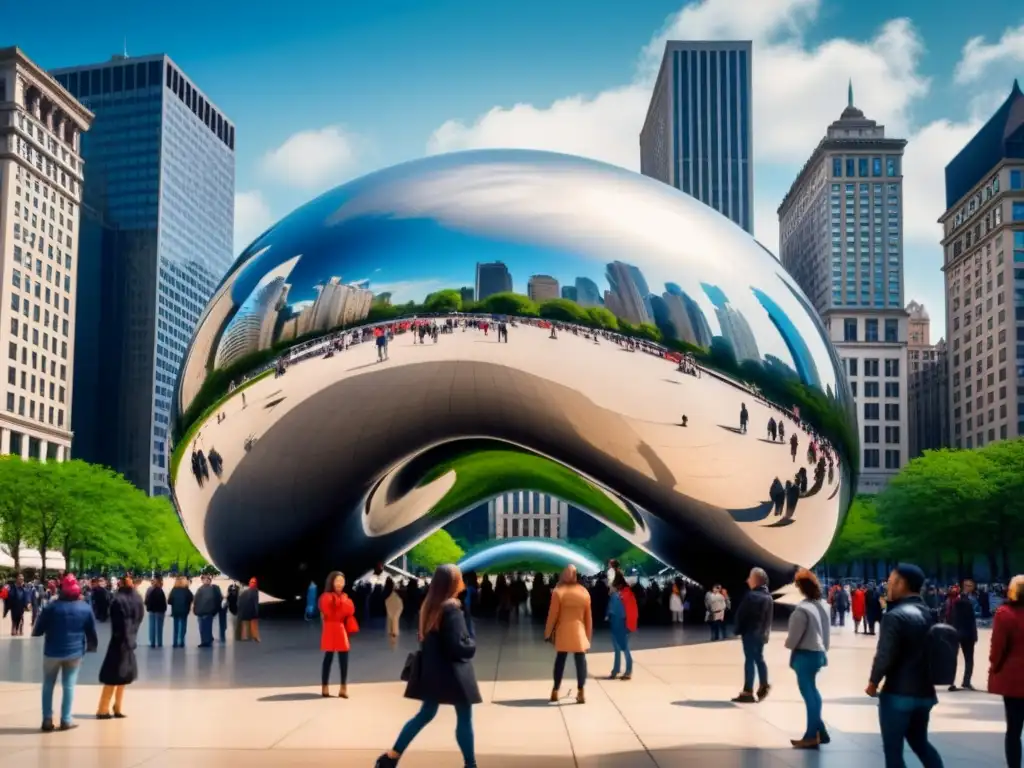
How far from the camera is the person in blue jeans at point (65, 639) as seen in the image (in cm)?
885

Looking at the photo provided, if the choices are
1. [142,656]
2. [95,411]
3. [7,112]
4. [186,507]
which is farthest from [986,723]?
[95,411]

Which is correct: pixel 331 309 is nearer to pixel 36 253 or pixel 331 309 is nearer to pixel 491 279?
pixel 491 279

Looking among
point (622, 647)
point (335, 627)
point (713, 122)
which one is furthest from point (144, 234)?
point (335, 627)

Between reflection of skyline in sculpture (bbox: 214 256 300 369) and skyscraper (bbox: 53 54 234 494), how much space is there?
11864 centimetres

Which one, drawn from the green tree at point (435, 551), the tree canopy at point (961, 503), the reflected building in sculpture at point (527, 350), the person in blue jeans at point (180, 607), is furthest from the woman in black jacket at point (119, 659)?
the green tree at point (435, 551)

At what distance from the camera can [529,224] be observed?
1505 cm

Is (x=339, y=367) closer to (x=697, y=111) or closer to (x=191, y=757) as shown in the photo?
(x=191, y=757)

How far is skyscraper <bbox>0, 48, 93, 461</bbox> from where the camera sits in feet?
285

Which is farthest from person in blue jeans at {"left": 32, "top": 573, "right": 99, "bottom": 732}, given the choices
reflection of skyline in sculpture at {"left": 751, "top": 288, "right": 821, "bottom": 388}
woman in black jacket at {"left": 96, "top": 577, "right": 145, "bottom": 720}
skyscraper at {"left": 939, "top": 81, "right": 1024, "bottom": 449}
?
skyscraper at {"left": 939, "top": 81, "right": 1024, "bottom": 449}

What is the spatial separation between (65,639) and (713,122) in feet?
613

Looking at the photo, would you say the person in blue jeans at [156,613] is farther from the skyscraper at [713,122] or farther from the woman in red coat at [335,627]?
the skyscraper at [713,122]

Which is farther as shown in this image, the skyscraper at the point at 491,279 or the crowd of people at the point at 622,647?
the skyscraper at the point at 491,279

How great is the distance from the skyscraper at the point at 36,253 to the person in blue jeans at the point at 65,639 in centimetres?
7916

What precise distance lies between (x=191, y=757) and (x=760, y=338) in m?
9.78
